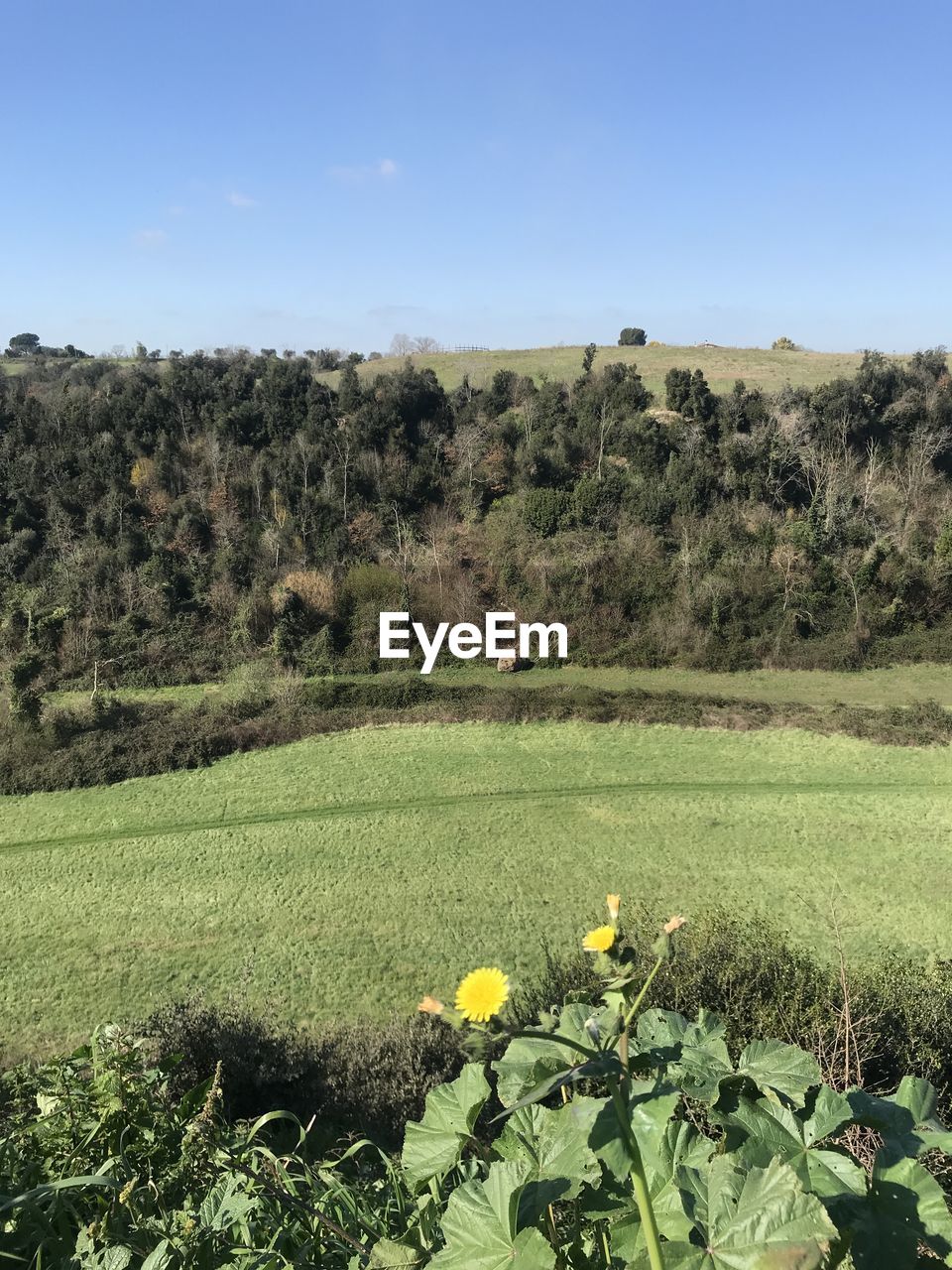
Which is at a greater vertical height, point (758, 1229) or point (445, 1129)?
point (758, 1229)

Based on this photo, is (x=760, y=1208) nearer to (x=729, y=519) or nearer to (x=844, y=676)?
(x=844, y=676)

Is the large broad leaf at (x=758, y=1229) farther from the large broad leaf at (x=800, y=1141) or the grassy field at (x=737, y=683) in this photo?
the grassy field at (x=737, y=683)

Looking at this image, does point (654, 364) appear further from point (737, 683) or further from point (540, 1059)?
point (540, 1059)

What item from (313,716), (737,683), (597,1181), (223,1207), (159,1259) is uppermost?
(597,1181)

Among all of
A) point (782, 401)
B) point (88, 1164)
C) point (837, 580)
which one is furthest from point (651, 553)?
point (88, 1164)

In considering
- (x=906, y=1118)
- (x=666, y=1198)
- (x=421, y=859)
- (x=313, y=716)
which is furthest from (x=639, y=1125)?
(x=313, y=716)

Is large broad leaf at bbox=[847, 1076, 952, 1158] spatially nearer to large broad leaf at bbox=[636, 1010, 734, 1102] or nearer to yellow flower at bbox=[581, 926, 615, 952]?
large broad leaf at bbox=[636, 1010, 734, 1102]
